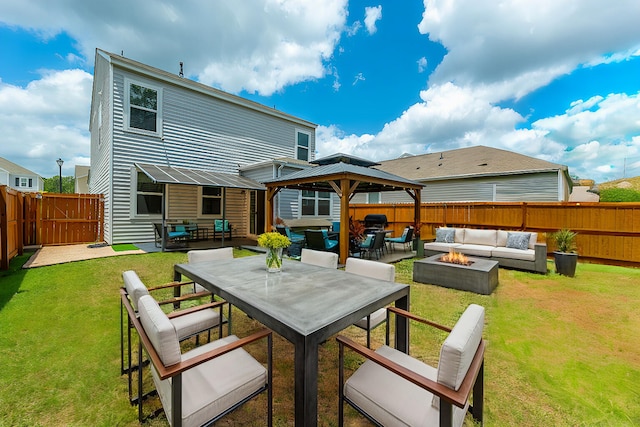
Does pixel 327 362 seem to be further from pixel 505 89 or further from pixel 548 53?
pixel 505 89

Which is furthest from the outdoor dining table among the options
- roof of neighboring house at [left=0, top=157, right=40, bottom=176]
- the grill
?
roof of neighboring house at [left=0, top=157, right=40, bottom=176]

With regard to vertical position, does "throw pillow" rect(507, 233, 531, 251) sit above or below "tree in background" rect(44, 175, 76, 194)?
below

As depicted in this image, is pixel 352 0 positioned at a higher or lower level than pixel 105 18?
higher

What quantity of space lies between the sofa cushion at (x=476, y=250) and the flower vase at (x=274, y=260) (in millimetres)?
6451

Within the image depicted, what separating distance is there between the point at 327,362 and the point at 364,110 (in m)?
16.5

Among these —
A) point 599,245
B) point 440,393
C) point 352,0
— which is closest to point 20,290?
point 440,393

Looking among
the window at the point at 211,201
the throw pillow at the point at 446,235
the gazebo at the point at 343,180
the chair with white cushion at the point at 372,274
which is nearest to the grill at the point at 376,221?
the gazebo at the point at 343,180

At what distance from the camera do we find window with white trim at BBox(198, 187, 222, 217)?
35.7 ft

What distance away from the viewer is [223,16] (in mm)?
8586

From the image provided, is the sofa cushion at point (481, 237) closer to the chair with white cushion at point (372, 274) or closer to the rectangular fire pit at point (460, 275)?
the rectangular fire pit at point (460, 275)

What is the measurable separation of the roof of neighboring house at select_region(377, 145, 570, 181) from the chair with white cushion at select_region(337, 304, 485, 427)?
13896mm

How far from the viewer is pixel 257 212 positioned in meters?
12.0

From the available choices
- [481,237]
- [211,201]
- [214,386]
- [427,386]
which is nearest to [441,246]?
[481,237]

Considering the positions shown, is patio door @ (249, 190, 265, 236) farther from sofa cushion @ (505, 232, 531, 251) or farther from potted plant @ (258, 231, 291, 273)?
sofa cushion @ (505, 232, 531, 251)
